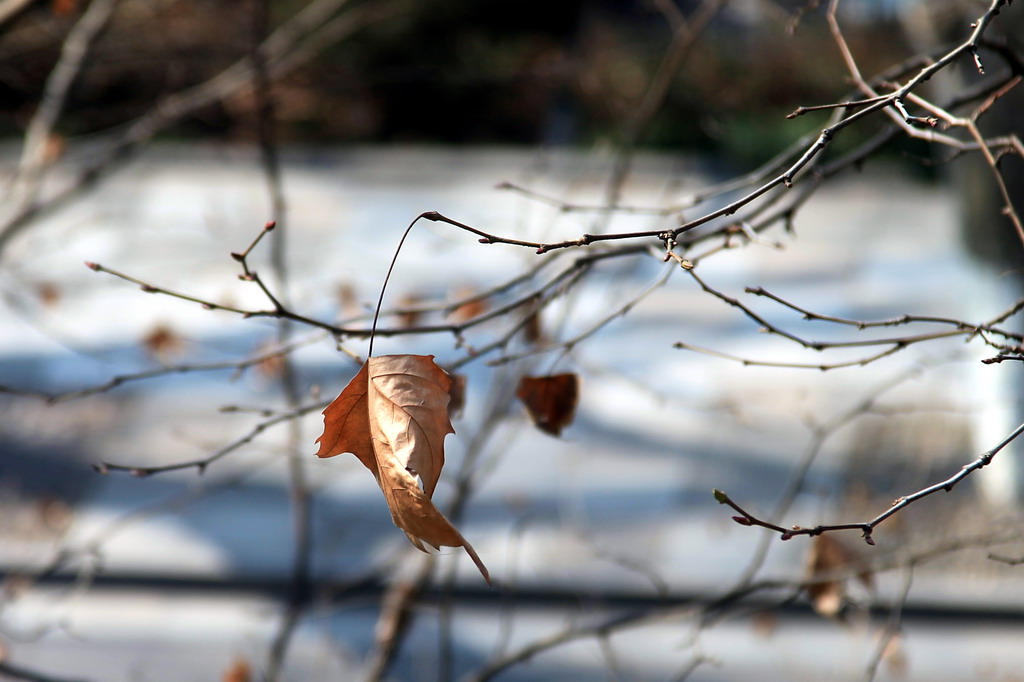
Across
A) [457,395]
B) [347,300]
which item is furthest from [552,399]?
[347,300]

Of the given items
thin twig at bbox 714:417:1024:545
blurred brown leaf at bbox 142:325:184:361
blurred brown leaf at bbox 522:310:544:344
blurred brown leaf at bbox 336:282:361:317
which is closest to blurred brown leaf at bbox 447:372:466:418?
blurred brown leaf at bbox 522:310:544:344

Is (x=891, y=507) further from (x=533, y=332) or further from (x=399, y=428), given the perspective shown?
(x=533, y=332)

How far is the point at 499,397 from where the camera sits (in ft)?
7.57

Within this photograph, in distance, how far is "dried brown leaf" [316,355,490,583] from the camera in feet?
2.93

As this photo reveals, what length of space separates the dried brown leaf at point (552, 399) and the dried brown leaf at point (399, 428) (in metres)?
0.47

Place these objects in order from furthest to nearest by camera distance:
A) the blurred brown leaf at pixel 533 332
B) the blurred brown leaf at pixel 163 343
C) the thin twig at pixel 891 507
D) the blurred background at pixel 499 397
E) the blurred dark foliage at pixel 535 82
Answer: the blurred dark foliage at pixel 535 82 → the blurred brown leaf at pixel 163 343 → the blurred background at pixel 499 397 → the blurred brown leaf at pixel 533 332 → the thin twig at pixel 891 507

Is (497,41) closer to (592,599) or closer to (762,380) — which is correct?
(762,380)

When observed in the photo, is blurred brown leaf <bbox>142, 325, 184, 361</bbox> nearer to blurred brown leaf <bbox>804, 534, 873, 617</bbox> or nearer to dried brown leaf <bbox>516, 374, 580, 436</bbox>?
dried brown leaf <bbox>516, 374, 580, 436</bbox>

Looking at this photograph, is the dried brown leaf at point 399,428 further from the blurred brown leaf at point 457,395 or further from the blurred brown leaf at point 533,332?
the blurred brown leaf at point 533,332

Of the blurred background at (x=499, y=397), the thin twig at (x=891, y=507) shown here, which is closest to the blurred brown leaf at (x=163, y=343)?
the blurred background at (x=499, y=397)

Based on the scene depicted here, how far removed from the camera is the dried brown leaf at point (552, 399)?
1452mm

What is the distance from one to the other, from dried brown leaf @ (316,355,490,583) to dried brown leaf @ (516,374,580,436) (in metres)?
0.47

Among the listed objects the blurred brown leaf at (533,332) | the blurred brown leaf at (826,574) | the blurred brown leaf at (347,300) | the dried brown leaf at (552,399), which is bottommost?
the blurred brown leaf at (826,574)

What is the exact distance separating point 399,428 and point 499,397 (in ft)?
4.45
